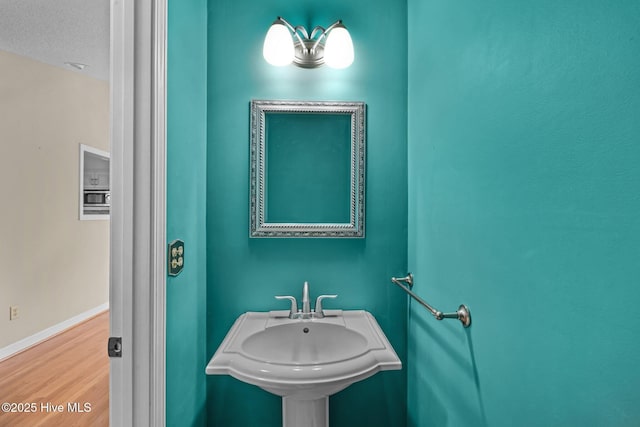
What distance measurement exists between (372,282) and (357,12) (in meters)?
1.23

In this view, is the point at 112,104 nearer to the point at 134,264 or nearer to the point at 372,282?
the point at 134,264

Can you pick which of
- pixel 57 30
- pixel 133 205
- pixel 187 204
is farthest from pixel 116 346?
pixel 57 30

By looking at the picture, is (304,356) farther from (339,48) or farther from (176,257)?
(339,48)

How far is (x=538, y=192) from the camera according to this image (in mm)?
573

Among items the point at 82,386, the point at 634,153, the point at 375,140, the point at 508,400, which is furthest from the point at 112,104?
the point at 82,386

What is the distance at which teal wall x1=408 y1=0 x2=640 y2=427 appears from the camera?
42 centimetres

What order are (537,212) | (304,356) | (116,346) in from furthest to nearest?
(304,356) → (116,346) → (537,212)

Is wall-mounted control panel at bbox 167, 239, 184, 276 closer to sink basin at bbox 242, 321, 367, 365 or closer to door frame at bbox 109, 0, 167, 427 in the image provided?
door frame at bbox 109, 0, 167, 427

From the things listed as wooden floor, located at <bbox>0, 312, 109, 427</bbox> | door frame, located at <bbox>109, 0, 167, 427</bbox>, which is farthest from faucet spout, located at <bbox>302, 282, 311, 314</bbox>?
wooden floor, located at <bbox>0, 312, 109, 427</bbox>

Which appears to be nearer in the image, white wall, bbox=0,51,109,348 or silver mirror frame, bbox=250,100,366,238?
silver mirror frame, bbox=250,100,366,238

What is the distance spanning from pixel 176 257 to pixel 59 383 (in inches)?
82.9

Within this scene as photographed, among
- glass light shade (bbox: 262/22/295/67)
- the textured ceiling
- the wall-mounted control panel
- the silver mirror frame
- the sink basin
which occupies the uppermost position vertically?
the textured ceiling

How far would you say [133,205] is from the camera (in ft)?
2.65

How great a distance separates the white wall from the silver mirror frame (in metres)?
2.66
